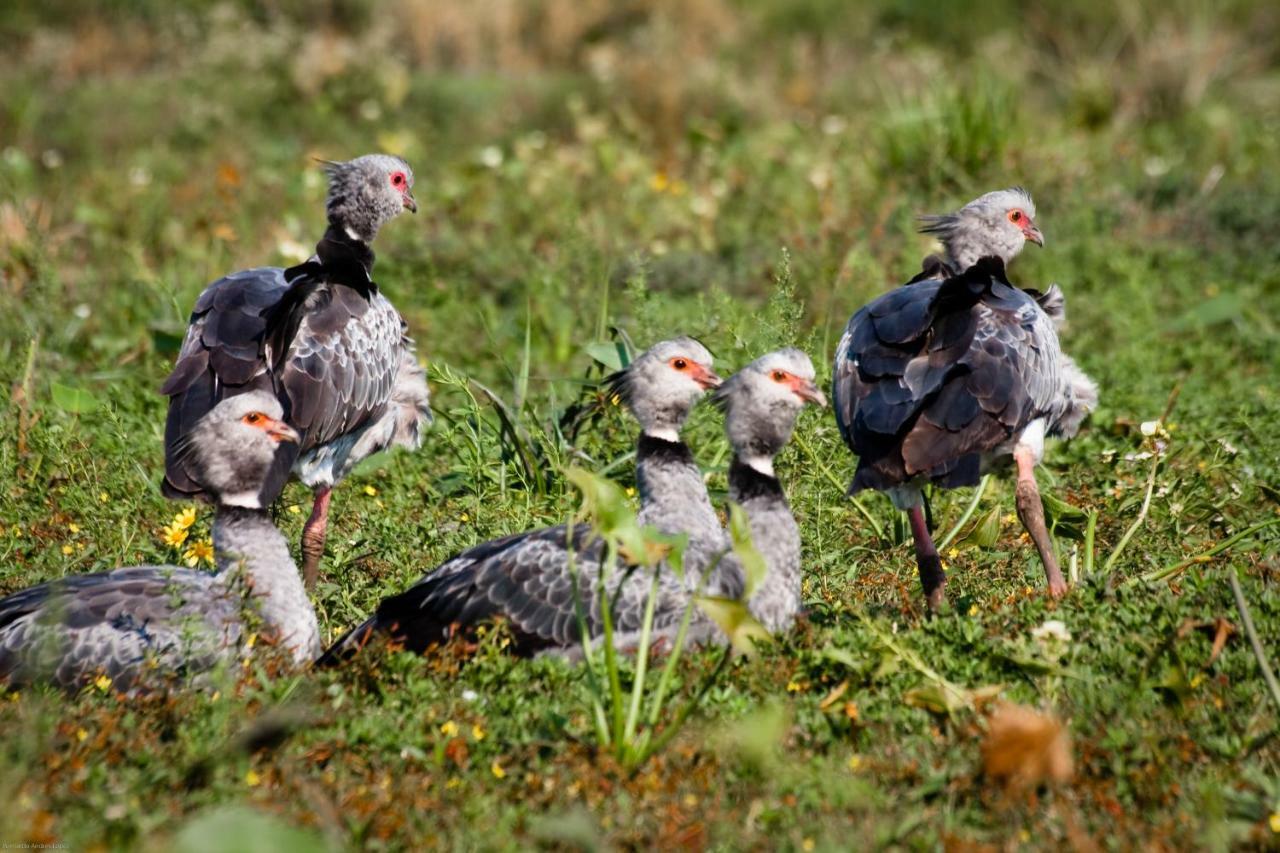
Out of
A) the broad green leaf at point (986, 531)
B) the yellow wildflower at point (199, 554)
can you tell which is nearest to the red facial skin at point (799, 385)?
the broad green leaf at point (986, 531)

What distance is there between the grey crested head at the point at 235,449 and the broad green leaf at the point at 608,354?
159 centimetres

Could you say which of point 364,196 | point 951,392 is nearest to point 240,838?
point 951,392

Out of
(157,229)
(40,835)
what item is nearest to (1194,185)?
(157,229)

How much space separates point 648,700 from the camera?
404 centimetres

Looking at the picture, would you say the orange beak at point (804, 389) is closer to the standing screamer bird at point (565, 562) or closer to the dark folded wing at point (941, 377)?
the standing screamer bird at point (565, 562)

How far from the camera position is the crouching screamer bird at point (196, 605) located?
13.6 ft

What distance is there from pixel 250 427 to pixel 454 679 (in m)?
1.10

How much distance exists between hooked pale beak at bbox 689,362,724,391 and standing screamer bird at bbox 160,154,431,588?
1292 mm

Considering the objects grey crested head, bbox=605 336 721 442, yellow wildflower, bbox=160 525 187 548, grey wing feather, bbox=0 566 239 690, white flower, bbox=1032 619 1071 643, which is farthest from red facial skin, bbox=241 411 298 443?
white flower, bbox=1032 619 1071 643

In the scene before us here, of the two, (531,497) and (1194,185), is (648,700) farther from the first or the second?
(1194,185)

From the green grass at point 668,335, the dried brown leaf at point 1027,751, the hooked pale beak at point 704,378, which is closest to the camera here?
the dried brown leaf at point 1027,751

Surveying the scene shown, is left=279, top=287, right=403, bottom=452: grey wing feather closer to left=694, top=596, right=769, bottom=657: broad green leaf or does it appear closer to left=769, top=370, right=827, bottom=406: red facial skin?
left=769, top=370, right=827, bottom=406: red facial skin

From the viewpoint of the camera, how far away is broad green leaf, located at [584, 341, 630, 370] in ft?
19.9

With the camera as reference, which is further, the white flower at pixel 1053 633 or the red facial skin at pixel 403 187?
the red facial skin at pixel 403 187
